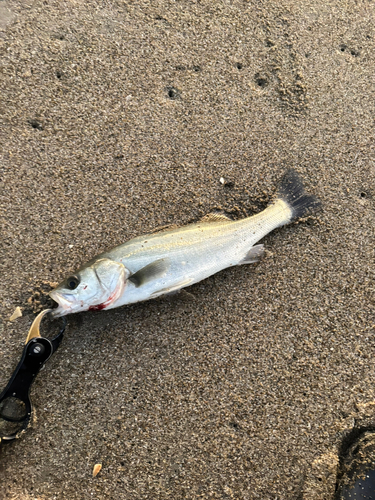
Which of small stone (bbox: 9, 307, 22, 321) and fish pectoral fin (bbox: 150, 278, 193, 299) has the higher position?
fish pectoral fin (bbox: 150, 278, 193, 299)

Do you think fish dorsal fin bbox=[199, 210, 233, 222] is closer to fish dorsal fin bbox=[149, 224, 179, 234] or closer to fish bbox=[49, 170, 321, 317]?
fish bbox=[49, 170, 321, 317]

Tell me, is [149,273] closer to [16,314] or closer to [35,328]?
[35,328]

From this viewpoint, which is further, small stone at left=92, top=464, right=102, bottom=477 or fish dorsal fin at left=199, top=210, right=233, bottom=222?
fish dorsal fin at left=199, top=210, right=233, bottom=222

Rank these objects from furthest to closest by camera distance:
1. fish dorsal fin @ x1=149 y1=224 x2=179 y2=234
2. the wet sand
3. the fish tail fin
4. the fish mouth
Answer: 1. the fish tail fin
2. fish dorsal fin @ x1=149 y1=224 x2=179 y2=234
3. the wet sand
4. the fish mouth

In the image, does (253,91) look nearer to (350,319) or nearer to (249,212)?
(249,212)

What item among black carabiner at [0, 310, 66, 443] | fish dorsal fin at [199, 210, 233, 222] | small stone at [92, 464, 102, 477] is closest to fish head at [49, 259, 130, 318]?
black carabiner at [0, 310, 66, 443]

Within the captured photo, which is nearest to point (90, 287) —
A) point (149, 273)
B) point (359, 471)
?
point (149, 273)

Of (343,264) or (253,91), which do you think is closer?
(343,264)

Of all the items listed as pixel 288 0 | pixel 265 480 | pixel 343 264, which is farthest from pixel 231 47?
pixel 265 480

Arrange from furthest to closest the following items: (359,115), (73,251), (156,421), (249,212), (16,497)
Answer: (359,115) < (249,212) < (73,251) < (156,421) < (16,497)
